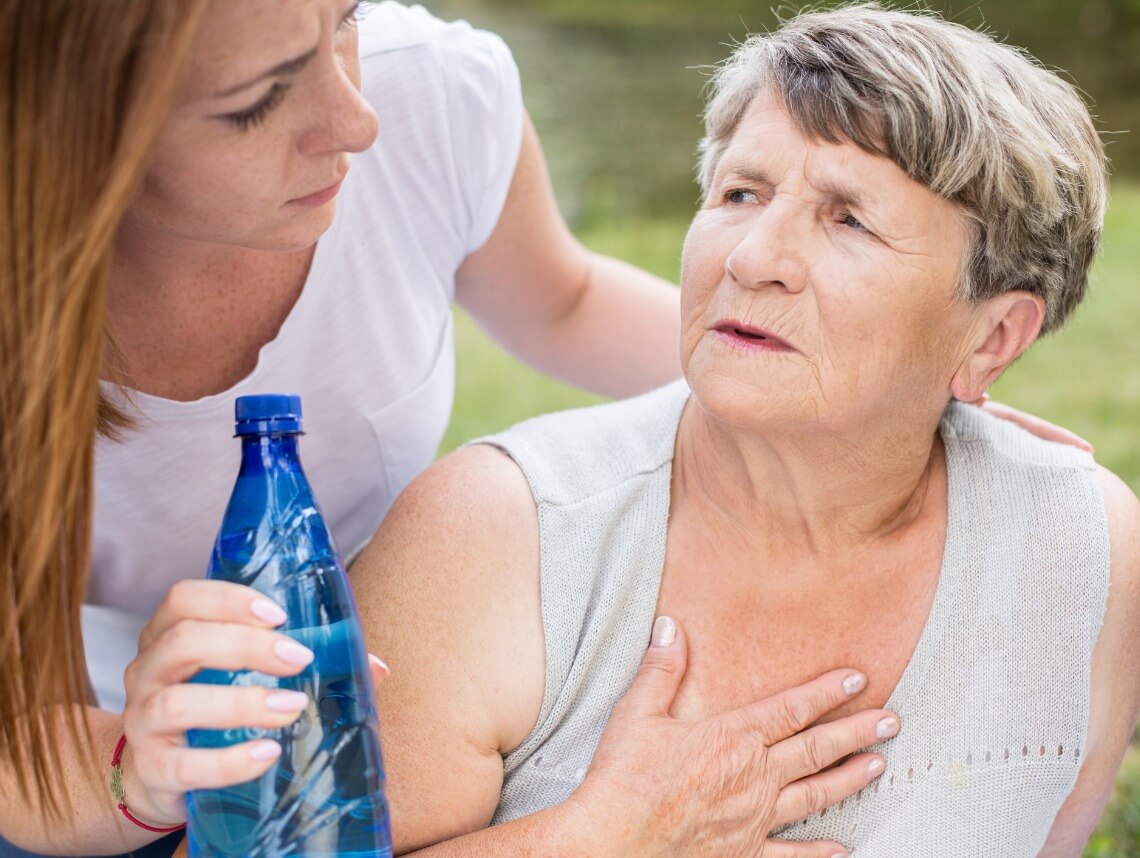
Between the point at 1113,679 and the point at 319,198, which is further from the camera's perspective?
the point at 1113,679

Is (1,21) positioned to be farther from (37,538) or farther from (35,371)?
(37,538)

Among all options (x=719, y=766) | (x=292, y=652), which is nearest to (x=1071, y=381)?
(x=719, y=766)

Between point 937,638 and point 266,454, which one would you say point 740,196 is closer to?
point 937,638

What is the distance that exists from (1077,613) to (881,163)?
78 cm

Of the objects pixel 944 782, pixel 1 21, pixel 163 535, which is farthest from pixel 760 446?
pixel 1 21

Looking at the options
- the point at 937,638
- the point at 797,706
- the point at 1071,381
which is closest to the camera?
the point at 797,706

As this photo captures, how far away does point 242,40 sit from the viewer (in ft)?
4.44

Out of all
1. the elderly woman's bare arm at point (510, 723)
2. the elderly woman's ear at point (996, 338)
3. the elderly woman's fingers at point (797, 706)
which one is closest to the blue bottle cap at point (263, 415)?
the elderly woman's bare arm at point (510, 723)

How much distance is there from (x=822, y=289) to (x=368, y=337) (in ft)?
2.57

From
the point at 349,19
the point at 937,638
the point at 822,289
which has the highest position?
the point at 349,19

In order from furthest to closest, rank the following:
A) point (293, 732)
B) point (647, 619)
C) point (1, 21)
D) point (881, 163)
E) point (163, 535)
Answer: point (163, 535) < point (647, 619) < point (881, 163) < point (293, 732) < point (1, 21)

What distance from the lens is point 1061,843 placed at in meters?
2.15

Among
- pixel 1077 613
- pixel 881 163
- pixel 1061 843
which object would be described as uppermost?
pixel 881 163

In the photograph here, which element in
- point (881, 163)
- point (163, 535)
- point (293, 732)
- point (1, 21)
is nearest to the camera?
point (1, 21)
